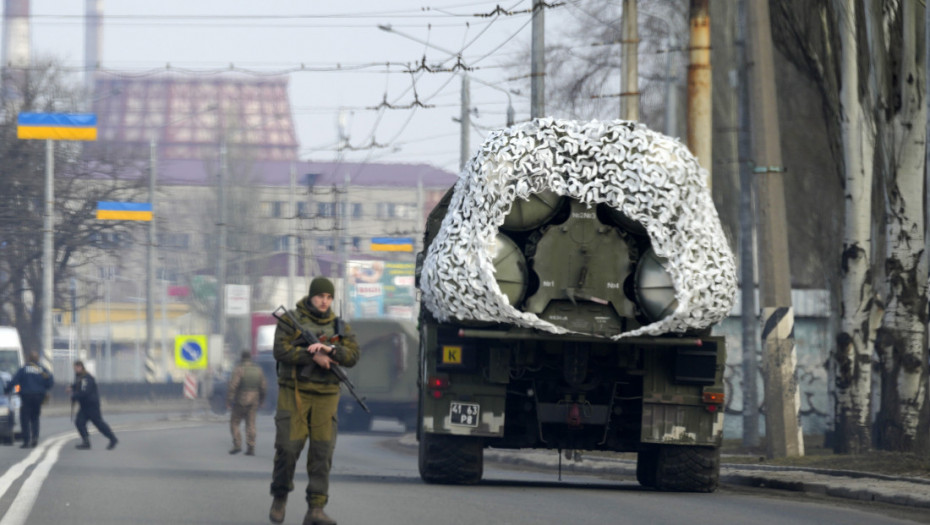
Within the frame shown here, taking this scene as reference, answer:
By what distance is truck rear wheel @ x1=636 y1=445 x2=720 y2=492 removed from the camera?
610 inches

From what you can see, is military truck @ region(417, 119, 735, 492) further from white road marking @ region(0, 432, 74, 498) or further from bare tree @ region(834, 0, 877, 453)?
bare tree @ region(834, 0, 877, 453)

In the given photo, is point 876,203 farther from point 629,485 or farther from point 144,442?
point 144,442

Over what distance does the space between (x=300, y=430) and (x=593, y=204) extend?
4.50m

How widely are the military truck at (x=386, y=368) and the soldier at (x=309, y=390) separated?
92.6ft

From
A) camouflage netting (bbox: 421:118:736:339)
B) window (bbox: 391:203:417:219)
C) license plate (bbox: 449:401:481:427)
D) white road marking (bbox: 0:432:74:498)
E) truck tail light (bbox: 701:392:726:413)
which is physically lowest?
white road marking (bbox: 0:432:74:498)

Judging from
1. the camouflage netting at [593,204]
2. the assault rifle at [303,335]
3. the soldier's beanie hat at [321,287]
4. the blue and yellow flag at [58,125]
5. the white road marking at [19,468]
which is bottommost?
the white road marking at [19,468]

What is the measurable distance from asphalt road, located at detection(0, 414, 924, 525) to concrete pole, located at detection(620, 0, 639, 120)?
256 inches

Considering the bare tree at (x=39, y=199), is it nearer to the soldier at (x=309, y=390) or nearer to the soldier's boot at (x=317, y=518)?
the soldier at (x=309, y=390)

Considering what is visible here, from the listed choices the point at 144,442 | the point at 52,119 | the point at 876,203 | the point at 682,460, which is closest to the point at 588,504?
the point at 682,460

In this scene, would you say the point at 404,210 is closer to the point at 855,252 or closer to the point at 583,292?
the point at 855,252

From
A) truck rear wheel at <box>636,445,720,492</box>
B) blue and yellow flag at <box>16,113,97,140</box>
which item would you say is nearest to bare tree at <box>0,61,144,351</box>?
blue and yellow flag at <box>16,113,97,140</box>

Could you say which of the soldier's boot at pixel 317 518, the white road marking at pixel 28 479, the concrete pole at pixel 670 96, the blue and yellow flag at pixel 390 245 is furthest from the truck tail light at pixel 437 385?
the blue and yellow flag at pixel 390 245

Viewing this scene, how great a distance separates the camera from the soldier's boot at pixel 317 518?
10836mm

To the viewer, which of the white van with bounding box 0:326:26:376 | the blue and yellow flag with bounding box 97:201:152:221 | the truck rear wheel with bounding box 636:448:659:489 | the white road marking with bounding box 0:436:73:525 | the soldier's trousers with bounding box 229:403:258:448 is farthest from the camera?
the blue and yellow flag with bounding box 97:201:152:221
